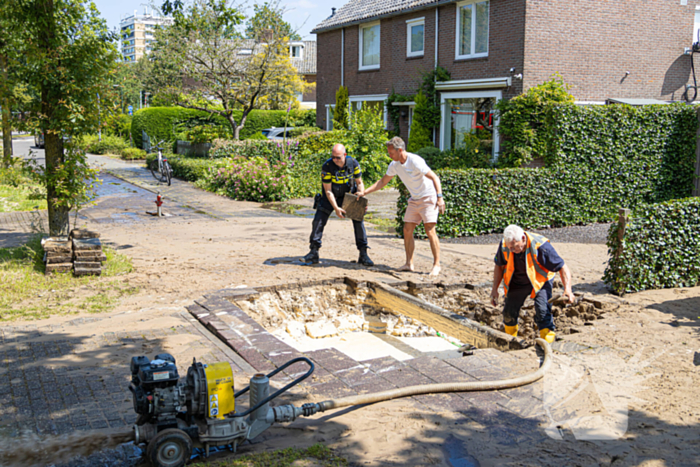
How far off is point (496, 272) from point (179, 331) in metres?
3.40

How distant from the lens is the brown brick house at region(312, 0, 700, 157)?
58.5 feet

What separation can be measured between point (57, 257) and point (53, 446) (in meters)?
4.97

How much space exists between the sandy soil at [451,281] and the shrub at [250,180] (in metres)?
4.43

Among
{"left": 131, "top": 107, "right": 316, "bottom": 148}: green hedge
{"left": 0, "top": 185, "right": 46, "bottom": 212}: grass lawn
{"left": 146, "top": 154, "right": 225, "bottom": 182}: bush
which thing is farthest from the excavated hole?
{"left": 131, "top": 107, "right": 316, "bottom": 148}: green hedge

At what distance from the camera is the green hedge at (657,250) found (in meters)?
7.94

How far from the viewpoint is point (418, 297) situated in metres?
8.16

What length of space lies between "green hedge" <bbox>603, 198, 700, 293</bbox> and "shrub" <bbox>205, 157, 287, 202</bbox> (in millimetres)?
10702

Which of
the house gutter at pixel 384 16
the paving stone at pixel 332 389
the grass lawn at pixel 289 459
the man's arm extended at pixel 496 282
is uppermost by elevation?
the house gutter at pixel 384 16

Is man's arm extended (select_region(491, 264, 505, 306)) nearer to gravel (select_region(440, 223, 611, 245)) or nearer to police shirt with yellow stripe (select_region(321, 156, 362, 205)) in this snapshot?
police shirt with yellow stripe (select_region(321, 156, 362, 205))

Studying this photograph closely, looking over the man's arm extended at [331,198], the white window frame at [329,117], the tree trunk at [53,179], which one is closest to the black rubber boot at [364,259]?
the man's arm extended at [331,198]

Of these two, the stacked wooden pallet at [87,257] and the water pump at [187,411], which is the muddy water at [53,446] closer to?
the water pump at [187,411]

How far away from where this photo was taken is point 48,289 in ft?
25.0

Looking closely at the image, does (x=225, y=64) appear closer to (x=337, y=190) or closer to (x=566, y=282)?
(x=337, y=190)

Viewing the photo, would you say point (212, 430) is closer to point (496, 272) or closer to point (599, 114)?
point (496, 272)
